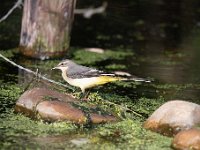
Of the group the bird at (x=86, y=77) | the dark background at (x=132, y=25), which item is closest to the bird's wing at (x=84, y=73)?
the bird at (x=86, y=77)

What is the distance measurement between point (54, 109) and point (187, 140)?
1.37 metres

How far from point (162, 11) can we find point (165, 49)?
4276 millimetres

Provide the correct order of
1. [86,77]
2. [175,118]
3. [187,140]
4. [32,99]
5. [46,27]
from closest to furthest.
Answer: [187,140] < [175,118] < [32,99] < [86,77] < [46,27]

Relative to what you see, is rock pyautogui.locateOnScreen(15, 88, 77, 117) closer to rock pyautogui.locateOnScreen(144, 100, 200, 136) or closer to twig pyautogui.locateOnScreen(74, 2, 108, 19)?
rock pyautogui.locateOnScreen(144, 100, 200, 136)

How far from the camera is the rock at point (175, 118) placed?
5645 millimetres

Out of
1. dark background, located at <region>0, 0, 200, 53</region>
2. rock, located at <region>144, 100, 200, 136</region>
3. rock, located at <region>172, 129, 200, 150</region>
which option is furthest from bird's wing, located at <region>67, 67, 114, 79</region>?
dark background, located at <region>0, 0, 200, 53</region>

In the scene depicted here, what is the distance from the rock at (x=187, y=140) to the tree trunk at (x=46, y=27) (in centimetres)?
401

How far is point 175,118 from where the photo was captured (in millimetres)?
5676

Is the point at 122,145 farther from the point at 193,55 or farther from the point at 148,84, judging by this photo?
the point at 193,55

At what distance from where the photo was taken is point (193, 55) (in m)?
10.5

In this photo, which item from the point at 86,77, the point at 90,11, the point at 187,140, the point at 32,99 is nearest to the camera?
the point at 187,140

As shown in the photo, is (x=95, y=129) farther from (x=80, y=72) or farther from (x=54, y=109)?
(x=80, y=72)

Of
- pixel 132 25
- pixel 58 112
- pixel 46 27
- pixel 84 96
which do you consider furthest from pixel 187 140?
pixel 132 25

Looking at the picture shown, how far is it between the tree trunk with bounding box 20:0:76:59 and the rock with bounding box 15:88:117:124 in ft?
9.31
